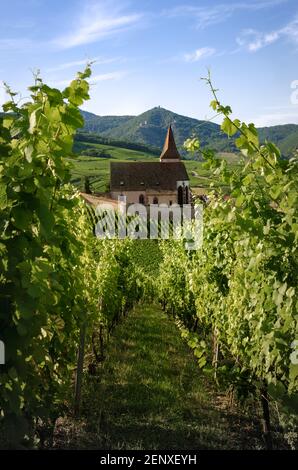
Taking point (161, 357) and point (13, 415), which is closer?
point (13, 415)

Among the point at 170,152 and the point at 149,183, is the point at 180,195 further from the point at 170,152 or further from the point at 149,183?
the point at 170,152

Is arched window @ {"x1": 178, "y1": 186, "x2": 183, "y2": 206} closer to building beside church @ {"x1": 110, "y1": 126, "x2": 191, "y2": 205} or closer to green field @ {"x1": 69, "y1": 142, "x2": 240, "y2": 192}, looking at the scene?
building beside church @ {"x1": 110, "y1": 126, "x2": 191, "y2": 205}

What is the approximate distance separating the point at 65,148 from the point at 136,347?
9.00 meters

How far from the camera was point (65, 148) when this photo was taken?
8.11ft

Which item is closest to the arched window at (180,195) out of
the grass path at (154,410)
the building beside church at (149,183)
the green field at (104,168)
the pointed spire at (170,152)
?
the building beside church at (149,183)

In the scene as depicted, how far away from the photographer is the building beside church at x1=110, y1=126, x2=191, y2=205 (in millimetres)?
63781

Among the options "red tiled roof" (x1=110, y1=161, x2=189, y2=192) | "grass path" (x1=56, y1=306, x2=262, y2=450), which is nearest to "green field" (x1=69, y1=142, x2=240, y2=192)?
"red tiled roof" (x1=110, y1=161, x2=189, y2=192)

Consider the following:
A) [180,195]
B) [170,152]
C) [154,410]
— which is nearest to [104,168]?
[170,152]

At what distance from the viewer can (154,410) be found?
6.58 metres
